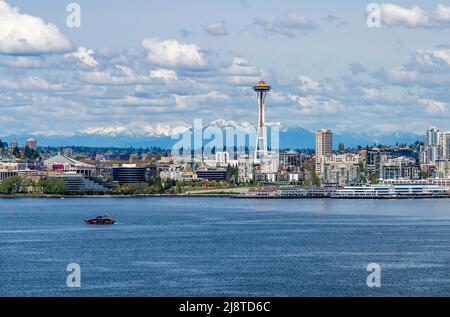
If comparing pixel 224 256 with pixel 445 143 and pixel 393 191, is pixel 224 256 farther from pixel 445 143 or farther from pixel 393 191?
pixel 445 143

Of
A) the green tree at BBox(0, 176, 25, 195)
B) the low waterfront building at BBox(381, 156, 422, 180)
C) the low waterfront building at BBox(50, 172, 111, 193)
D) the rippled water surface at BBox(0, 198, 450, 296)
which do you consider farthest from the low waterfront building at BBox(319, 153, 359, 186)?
the rippled water surface at BBox(0, 198, 450, 296)

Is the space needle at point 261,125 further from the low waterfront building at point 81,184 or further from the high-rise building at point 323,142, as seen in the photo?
the low waterfront building at point 81,184

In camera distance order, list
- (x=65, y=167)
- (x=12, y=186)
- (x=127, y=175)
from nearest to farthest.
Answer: (x=12, y=186) < (x=127, y=175) < (x=65, y=167)

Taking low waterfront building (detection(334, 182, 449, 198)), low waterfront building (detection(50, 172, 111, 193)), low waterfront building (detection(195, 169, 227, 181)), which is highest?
low waterfront building (detection(195, 169, 227, 181))

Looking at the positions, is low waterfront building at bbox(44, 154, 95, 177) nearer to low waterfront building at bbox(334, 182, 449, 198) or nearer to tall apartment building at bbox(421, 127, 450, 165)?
low waterfront building at bbox(334, 182, 449, 198)

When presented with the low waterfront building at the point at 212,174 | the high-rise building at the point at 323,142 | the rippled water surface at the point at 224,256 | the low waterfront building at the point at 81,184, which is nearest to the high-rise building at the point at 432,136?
the high-rise building at the point at 323,142

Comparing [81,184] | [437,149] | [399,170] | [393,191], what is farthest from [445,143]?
[81,184]
